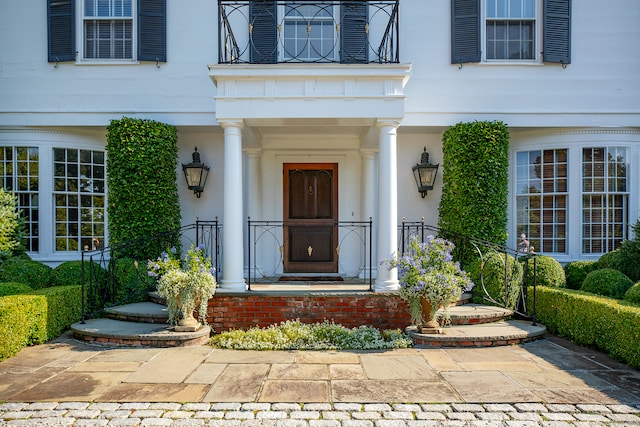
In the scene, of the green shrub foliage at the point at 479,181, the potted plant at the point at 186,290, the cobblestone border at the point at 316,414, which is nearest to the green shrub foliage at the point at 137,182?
the potted plant at the point at 186,290

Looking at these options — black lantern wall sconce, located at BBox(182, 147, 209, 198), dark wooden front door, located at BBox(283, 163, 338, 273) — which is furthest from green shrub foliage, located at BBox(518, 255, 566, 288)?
black lantern wall sconce, located at BBox(182, 147, 209, 198)

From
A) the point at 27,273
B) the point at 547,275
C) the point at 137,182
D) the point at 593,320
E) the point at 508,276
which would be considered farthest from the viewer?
the point at 137,182

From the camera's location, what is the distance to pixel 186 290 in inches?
263

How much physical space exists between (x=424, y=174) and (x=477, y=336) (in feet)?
12.9

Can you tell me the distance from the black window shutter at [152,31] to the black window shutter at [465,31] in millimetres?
5947

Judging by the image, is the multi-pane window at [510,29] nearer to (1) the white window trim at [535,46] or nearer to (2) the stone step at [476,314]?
(1) the white window trim at [535,46]

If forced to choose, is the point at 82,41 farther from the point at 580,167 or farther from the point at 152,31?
the point at 580,167

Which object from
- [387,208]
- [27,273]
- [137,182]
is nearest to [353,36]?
[387,208]

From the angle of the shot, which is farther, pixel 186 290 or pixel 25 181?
pixel 25 181

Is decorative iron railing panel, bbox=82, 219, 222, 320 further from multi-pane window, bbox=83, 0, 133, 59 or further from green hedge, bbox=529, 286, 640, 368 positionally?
green hedge, bbox=529, 286, 640, 368

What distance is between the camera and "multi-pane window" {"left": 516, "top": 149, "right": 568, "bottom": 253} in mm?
9508

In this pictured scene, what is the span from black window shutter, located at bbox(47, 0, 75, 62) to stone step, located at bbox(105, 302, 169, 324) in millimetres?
5402

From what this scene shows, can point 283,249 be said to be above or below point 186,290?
above

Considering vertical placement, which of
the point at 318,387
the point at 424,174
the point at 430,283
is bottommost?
the point at 318,387
